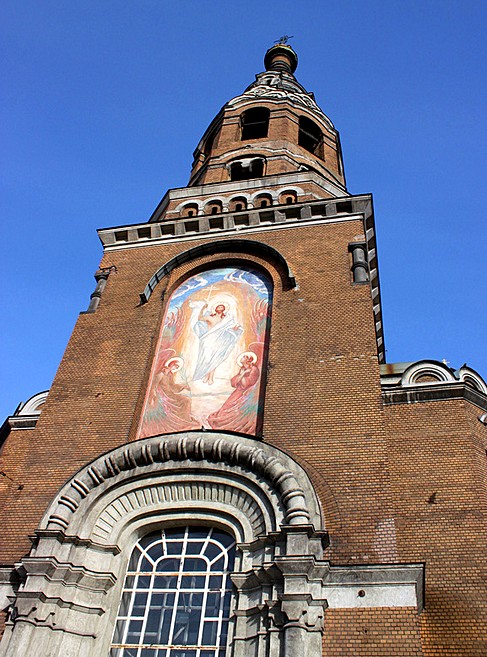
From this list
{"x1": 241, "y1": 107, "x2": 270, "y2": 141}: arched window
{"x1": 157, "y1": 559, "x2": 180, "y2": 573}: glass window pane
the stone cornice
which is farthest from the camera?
{"x1": 241, "y1": 107, "x2": 270, "y2": 141}: arched window

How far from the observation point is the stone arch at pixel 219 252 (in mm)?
14977

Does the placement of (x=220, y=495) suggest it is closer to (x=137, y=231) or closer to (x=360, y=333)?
(x=360, y=333)

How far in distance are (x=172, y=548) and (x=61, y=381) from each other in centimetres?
456

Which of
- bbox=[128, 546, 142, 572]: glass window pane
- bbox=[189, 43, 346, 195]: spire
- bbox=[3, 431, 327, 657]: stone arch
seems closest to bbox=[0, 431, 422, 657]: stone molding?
bbox=[3, 431, 327, 657]: stone arch

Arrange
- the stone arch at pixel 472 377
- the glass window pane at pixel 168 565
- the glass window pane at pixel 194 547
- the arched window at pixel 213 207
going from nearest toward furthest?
the glass window pane at pixel 168 565 → the glass window pane at pixel 194 547 → the stone arch at pixel 472 377 → the arched window at pixel 213 207

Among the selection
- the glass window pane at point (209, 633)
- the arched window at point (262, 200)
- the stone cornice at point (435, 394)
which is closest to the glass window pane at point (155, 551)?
the glass window pane at point (209, 633)

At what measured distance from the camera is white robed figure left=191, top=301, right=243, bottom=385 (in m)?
13.1

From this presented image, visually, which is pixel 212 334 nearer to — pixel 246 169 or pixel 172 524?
pixel 172 524

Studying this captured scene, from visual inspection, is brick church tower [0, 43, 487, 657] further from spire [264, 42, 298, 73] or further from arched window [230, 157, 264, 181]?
spire [264, 42, 298, 73]

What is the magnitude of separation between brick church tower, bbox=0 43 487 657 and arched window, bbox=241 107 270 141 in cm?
894

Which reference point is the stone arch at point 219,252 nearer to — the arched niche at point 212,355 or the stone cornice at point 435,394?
the arched niche at point 212,355

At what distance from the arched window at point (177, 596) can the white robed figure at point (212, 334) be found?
11.0 ft

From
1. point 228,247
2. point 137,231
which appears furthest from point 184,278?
point 137,231

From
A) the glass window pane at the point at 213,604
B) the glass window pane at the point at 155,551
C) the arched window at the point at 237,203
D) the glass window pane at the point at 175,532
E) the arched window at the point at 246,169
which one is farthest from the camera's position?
the arched window at the point at 246,169
